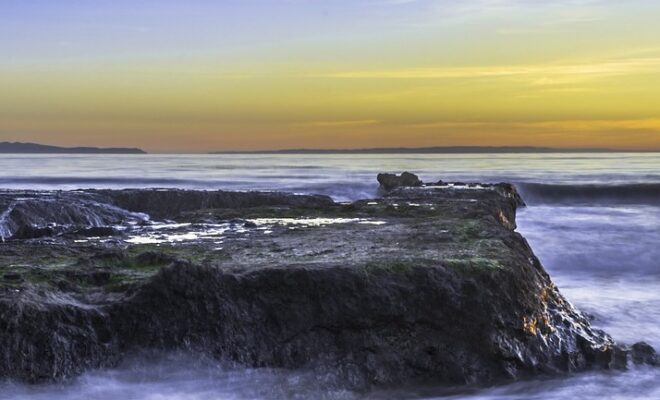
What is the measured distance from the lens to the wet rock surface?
5.89 meters

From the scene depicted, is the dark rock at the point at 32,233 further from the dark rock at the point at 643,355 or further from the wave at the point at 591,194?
the wave at the point at 591,194

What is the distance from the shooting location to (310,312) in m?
6.50

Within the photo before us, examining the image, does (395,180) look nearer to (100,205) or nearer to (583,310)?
(100,205)

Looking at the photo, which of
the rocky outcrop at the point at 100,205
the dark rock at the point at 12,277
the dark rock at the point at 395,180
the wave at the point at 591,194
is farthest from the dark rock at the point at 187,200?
the wave at the point at 591,194

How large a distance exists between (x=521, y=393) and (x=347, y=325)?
1.59m

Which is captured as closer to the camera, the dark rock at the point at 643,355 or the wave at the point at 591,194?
the dark rock at the point at 643,355

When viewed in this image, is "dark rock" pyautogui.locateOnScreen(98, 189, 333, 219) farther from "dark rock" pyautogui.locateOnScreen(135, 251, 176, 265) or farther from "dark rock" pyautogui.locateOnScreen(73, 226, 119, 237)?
"dark rock" pyautogui.locateOnScreen(135, 251, 176, 265)

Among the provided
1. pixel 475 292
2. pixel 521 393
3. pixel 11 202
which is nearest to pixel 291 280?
pixel 475 292

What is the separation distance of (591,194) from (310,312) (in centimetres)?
3225

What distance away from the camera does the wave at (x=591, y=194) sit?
34.0 m

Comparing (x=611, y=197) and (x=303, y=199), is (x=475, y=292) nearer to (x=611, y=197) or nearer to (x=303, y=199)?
(x=303, y=199)

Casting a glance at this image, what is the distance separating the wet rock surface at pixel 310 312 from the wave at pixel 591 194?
27.3 m

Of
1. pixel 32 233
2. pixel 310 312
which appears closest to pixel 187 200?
pixel 32 233

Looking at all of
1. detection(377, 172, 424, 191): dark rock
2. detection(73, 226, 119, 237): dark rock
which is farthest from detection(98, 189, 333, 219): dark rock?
detection(73, 226, 119, 237): dark rock
